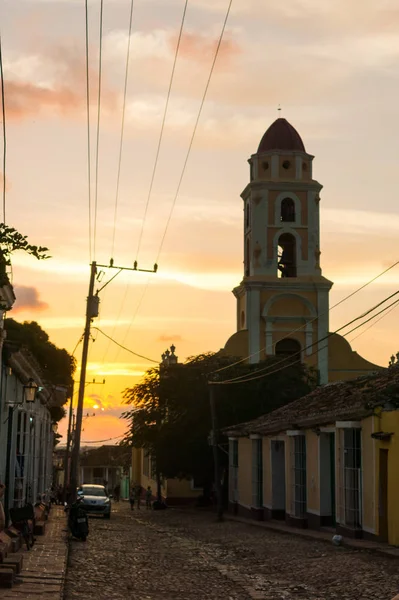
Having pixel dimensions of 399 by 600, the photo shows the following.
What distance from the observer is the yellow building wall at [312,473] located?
26.3 meters

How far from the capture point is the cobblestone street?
13633 millimetres

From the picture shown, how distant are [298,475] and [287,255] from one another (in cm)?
2653

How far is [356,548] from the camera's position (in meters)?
19.9

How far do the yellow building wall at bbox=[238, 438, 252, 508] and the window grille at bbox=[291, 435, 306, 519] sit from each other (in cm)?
646

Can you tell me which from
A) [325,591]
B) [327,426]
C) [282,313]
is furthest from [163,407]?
[325,591]

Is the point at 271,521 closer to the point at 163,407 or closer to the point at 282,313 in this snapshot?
the point at 163,407

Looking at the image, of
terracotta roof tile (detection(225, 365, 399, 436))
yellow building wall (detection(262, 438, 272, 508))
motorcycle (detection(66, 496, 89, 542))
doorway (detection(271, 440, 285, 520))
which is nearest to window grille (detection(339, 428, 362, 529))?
terracotta roof tile (detection(225, 365, 399, 436))

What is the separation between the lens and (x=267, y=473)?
32406mm

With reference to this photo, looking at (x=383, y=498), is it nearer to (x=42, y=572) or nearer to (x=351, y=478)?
(x=351, y=478)

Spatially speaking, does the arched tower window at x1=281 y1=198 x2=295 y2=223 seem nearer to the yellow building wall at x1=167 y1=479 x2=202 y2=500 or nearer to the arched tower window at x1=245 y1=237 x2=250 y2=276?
the arched tower window at x1=245 y1=237 x2=250 y2=276

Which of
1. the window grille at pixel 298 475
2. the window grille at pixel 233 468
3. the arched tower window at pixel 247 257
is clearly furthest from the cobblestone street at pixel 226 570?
the arched tower window at pixel 247 257

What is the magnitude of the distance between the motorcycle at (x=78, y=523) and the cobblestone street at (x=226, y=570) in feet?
0.87

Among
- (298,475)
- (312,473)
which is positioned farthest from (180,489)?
(312,473)

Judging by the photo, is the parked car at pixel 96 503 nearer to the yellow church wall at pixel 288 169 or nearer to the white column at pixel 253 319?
the white column at pixel 253 319
